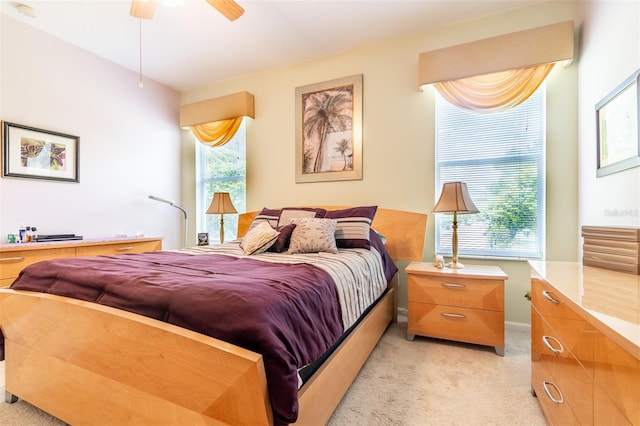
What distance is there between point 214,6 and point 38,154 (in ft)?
7.57

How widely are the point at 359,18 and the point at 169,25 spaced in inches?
68.4

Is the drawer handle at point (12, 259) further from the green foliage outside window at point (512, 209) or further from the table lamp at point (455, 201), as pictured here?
the green foliage outside window at point (512, 209)

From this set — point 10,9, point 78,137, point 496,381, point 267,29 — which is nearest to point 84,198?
point 78,137

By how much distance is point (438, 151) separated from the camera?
281cm

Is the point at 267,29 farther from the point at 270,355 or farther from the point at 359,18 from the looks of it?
the point at 270,355

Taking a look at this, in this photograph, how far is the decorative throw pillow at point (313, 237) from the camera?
225 centimetres

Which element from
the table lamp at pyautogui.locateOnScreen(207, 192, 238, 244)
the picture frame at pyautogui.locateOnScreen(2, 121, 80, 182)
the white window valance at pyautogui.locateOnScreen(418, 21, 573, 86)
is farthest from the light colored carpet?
the white window valance at pyautogui.locateOnScreen(418, 21, 573, 86)

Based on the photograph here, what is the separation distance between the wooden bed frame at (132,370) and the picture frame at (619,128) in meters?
1.75

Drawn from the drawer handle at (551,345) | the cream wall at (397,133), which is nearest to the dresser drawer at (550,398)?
the drawer handle at (551,345)

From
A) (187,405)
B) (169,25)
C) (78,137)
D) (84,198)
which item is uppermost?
(169,25)

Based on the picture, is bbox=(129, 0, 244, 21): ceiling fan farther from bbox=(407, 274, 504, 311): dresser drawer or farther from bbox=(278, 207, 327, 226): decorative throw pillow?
bbox=(407, 274, 504, 311): dresser drawer

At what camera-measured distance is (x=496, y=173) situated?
263 cm

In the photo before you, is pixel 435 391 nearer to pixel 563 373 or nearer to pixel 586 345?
pixel 563 373

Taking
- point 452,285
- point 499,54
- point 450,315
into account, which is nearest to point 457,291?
point 452,285
